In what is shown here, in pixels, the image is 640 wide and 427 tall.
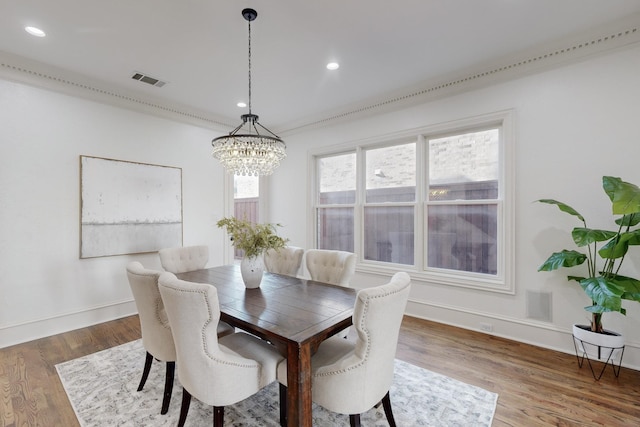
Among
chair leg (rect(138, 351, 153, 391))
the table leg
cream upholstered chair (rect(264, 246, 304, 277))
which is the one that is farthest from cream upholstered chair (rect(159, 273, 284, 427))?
cream upholstered chair (rect(264, 246, 304, 277))

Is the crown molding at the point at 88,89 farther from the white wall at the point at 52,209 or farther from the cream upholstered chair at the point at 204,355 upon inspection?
the cream upholstered chair at the point at 204,355

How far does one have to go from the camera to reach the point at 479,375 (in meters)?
2.44

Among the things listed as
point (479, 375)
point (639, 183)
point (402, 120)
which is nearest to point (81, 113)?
point (402, 120)

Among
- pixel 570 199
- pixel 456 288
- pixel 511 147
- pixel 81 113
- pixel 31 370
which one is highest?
pixel 81 113

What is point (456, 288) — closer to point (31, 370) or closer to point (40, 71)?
point (31, 370)

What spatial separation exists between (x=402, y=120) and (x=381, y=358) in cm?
324

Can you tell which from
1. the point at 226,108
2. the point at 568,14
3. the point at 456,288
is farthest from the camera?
the point at 226,108

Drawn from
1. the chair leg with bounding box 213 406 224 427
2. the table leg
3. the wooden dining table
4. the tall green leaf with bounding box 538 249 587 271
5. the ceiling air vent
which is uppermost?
the ceiling air vent

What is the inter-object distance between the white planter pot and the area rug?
106 centimetres

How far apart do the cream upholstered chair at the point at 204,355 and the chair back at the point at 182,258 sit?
1651 millimetres

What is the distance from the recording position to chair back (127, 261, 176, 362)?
189 cm

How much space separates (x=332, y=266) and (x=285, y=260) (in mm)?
652

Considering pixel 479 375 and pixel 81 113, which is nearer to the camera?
pixel 479 375

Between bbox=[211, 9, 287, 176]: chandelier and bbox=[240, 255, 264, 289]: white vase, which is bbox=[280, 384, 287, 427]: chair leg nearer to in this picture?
bbox=[240, 255, 264, 289]: white vase
